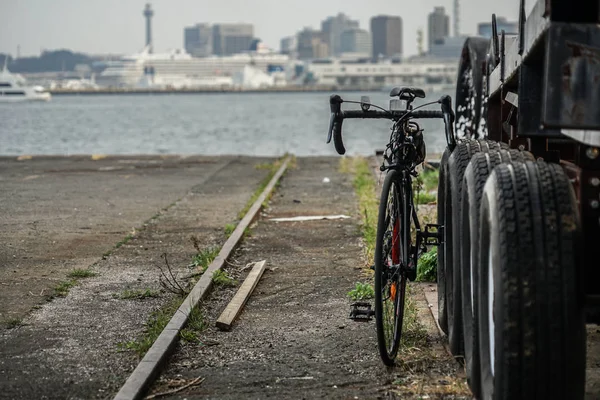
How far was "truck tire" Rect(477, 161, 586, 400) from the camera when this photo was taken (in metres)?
4.85

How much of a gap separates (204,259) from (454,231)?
4834mm

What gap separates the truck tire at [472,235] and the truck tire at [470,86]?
18.5ft

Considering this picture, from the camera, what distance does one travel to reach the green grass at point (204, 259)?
10.8 m

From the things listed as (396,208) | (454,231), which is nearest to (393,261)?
(396,208)

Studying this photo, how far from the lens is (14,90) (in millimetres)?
166750

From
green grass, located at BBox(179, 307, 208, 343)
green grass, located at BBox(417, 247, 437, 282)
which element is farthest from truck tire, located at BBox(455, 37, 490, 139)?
green grass, located at BBox(179, 307, 208, 343)

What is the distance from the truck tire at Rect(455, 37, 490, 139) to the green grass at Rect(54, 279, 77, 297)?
4.32 m

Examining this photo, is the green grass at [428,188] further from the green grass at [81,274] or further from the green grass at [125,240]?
the green grass at [81,274]

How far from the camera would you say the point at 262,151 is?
2131 inches

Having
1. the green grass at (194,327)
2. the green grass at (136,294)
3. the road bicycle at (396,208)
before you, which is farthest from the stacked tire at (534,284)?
the green grass at (136,294)

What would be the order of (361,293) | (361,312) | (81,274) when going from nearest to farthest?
(361,312) → (361,293) → (81,274)

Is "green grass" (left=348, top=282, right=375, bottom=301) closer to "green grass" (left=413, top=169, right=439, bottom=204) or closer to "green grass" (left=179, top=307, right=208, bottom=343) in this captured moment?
"green grass" (left=179, top=307, right=208, bottom=343)

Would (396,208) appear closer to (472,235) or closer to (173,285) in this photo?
(472,235)

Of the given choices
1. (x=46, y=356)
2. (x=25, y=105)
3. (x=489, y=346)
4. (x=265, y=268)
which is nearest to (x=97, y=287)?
(x=265, y=268)
